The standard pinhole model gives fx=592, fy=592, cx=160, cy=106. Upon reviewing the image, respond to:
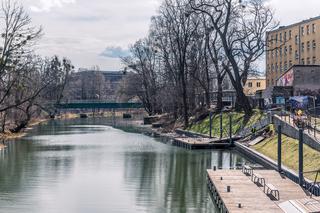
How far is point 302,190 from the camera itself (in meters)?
29.0

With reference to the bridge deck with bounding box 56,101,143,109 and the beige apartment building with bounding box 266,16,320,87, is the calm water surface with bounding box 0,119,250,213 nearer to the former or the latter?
the beige apartment building with bounding box 266,16,320,87

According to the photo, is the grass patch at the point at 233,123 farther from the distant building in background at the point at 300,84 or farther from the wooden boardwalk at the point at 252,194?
the wooden boardwalk at the point at 252,194

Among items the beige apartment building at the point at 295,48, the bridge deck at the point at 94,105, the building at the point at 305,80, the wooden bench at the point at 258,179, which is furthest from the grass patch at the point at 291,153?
the bridge deck at the point at 94,105

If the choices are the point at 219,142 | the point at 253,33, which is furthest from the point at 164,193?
the point at 253,33

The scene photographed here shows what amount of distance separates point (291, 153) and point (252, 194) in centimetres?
1433

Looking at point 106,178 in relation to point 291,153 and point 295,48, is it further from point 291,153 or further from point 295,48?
point 295,48

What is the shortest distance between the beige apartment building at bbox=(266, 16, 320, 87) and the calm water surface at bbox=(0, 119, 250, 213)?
4178cm

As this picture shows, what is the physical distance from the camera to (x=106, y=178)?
133 ft

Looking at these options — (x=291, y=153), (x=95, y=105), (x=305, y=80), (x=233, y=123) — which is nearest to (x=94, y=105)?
(x=95, y=105)

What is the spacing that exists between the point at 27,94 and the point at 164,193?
2399 inches

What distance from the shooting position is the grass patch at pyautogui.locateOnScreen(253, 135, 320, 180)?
34231 millimetres

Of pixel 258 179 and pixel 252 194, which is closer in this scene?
pixel 252 194

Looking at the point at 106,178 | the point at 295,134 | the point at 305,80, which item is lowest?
the point at 106,178

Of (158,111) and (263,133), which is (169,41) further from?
(263,133)
